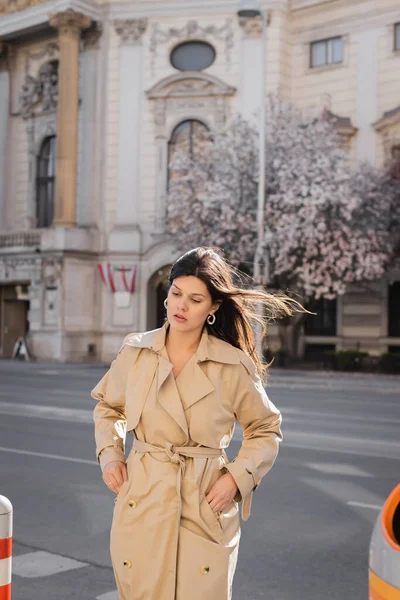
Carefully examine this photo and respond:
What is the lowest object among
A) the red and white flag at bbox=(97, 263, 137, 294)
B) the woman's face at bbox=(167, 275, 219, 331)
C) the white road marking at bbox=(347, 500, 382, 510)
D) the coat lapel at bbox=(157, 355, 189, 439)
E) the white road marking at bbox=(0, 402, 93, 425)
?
the white road marking at bbox=(0, 402, 93, 425)

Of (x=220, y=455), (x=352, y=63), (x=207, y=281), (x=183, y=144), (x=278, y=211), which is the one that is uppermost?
(x=352, y=63)

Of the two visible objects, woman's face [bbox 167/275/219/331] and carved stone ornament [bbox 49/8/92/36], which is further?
carved stone ornament [bbox 49/8/92/36]

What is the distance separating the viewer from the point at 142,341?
3365 mm

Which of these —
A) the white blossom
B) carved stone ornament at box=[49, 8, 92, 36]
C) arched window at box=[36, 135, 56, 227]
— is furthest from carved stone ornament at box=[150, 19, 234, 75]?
arched window at box=[36, 135, 56, 227]

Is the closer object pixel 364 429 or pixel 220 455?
pixel 220 455

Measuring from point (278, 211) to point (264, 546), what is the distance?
22.2m

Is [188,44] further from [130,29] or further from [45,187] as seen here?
[45,187]

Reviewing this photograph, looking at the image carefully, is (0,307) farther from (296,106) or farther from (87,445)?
(87,445)

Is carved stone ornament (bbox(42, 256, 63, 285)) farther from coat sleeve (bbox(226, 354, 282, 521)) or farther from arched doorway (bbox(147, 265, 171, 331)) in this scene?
coat sleeve (bbox(226, 354, 282, 521))

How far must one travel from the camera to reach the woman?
3.10 metres

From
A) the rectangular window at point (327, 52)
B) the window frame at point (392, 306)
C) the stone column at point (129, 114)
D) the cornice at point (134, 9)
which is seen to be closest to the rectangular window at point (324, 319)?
the window frame at point (392, 306)

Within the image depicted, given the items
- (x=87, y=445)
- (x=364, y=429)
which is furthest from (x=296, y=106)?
(x=87, y=445)

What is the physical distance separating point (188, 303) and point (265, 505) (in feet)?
16.1

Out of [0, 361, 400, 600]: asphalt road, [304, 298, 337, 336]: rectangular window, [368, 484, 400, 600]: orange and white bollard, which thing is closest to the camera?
[368, 484, 400, 600]: orange and white bollard
